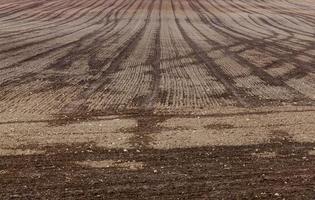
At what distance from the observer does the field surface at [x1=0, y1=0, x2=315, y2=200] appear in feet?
25.2

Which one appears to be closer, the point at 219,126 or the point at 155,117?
the point at 219,126

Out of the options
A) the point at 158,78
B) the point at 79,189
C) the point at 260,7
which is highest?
the point at 79,189

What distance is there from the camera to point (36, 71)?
15906 mm

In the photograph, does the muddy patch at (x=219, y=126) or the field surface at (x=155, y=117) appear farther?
the muddy patch at (x=219, y=126)

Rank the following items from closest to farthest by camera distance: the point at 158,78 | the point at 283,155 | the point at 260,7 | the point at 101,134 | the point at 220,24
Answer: the point at 283,155, the point at 101,134, the point at 158,78, the point at 220,24, the point at 260,7

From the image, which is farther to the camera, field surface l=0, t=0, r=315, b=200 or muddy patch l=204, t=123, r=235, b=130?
muddy patch l=204, t=123, r=235, b=130

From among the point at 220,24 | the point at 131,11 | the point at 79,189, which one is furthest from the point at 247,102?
the point at 131,11

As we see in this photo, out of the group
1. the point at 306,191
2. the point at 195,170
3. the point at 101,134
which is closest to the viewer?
the point at 306,191

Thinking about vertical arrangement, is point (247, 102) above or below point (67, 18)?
above

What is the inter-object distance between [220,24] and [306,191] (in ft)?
83.1

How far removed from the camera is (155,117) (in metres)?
11.1

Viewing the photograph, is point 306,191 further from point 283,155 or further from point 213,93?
point 213,93

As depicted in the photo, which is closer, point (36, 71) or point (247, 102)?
point (247, 102)

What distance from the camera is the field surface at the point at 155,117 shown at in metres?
7.70
